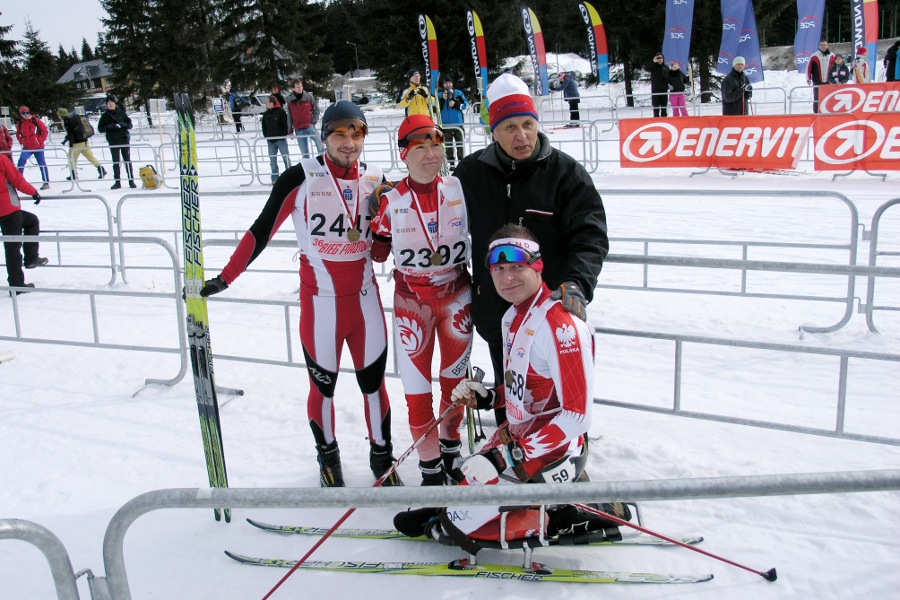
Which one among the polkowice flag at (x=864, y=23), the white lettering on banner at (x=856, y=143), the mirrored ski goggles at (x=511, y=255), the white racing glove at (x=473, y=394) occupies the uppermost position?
the polkowice flag at (x=864, y=23)

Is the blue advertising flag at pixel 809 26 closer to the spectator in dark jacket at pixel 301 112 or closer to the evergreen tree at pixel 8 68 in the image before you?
the spectator in dark jacket at pixel 301 112

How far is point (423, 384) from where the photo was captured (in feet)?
11.9

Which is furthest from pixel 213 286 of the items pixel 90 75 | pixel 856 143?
pixel 90 75

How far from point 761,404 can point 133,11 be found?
51.7 meters

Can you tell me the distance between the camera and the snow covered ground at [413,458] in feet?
10.2

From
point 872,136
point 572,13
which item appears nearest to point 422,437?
point 872,136

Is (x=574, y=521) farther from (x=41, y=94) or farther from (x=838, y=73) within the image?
(x=41, y=94)

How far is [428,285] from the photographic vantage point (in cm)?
350

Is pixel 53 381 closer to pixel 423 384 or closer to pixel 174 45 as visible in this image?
pixel 423 384

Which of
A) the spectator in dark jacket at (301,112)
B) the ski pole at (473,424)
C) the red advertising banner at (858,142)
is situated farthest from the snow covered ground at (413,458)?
the spectator in dark jacket at (301,112)

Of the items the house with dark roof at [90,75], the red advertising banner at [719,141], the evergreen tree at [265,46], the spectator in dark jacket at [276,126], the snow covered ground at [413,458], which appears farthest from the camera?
the house with dark roof at [90,75]

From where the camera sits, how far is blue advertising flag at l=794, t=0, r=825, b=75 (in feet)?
68.6

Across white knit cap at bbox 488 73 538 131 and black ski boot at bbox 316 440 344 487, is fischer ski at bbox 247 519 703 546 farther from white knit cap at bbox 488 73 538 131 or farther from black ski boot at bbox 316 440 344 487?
white knit cap at bbox 488 73 538 131

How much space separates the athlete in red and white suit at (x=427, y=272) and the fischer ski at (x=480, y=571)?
23.2 inches
